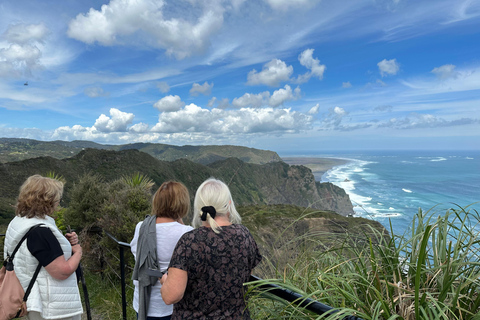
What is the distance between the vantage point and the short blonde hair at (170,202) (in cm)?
236

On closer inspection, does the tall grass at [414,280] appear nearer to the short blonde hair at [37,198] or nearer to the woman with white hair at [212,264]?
the woman with white hair at [212,264]

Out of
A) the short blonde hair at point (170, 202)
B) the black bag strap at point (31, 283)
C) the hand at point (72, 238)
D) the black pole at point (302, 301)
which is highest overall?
the short blonde hair at point (170, 202)

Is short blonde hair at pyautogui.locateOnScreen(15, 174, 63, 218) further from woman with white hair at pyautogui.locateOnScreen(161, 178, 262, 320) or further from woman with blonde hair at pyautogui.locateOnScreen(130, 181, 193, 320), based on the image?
woman with white hair at pyautogui.locateOnScreen(161, 178, 262, 320)

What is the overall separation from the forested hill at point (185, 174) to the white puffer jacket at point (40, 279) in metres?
5.59

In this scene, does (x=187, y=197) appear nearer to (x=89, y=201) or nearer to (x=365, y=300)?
(x=365, y=300)

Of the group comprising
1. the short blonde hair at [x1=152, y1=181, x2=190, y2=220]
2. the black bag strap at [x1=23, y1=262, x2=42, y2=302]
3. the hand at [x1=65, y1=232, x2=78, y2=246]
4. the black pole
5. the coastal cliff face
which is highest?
the short blonde hair at [x1=152, y1=181, x2=190, y2=220]

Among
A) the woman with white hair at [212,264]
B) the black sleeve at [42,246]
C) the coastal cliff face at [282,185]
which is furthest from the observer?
the coastal cliff face at [282,185]

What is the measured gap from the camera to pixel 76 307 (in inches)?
90.6

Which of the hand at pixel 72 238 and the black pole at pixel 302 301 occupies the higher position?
the hand at pixel 72 238

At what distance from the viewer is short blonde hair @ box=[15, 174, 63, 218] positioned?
6.99ft

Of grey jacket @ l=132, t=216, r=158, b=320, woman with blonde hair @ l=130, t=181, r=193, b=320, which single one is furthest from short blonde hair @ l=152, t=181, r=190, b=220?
grey jacket @ l=132, t=216, r=158, b=320

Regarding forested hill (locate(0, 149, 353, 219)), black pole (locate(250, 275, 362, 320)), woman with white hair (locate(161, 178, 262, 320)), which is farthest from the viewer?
forested hill (locate(0, 149, 353, 219))

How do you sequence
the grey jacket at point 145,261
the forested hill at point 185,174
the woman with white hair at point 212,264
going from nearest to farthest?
the woman with white hair at point 212,264 < the grey jacket at point 145,261 < the forested hill at point 185,174

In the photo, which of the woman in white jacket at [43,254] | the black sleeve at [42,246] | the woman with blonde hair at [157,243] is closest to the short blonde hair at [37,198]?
the woman in white jacket at [43,254]
